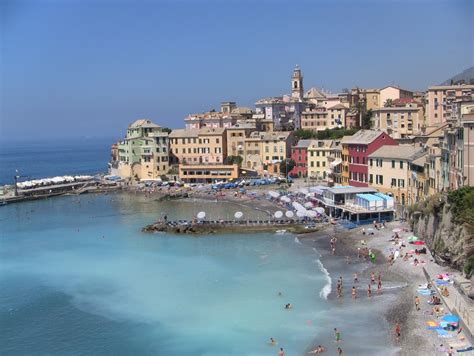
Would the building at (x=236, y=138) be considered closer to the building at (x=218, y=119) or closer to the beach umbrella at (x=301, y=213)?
the building at (x=218, y=119)

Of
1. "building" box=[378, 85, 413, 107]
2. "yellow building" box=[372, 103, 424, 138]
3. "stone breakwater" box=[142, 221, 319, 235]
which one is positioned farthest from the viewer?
"building" box=[378, 85, 413, 107]

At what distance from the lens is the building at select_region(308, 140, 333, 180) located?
70.2m

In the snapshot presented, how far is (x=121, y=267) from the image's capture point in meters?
39.0

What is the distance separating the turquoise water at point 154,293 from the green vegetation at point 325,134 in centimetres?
3604

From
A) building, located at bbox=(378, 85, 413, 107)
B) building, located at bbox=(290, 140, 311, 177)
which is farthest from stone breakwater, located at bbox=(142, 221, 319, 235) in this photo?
building, located at bbox=(378, 85, 413, 107)

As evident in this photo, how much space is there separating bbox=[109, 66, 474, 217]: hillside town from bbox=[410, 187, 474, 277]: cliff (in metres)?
6.61

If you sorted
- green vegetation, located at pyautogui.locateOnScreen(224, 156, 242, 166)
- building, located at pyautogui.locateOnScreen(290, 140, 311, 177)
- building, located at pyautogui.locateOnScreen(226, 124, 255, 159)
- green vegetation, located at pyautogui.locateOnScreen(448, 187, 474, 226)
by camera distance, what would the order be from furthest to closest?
building, located at pyautogui.locateOnScreen(226, 124, 255, 159)
green vegetation, located at pyautogui.locateOnScreen(224, 156, 242, 166)
building, located at pyautogui.locateOnScreen(290, 140, 311, 177)
green vegetation, located at pyautogui.locateOnScreen(448, 187, 474, 226)

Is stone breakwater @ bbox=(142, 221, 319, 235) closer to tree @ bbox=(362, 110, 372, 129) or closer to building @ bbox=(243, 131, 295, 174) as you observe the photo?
building @ bbox=(243, 131, 295, 174)

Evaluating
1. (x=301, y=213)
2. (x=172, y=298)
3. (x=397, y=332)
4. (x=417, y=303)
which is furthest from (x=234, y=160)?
(x=397, y=332)

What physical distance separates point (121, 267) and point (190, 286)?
727cm

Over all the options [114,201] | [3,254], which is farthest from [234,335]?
[114,201]

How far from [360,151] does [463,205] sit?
25910 mm

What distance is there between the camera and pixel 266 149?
8050cm

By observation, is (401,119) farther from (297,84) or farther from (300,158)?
(297,84)
